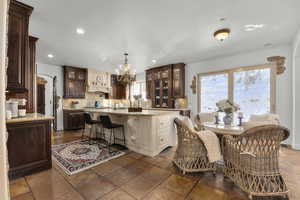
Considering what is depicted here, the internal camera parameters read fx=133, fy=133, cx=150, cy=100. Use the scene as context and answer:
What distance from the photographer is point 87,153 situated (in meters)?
3.04

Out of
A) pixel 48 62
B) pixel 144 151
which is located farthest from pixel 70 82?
pixel 144 151

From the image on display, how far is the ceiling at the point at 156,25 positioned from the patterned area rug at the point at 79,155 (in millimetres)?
2695

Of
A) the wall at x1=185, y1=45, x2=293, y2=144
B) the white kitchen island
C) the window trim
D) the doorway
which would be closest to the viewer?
the white kitchen island

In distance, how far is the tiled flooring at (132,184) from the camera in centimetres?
170

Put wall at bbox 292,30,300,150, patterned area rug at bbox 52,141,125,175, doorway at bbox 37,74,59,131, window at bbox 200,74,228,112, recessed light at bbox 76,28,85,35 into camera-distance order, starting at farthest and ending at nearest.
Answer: doorway at bbox 37,74,59,131
window at bbox 200,74,228,112
wall at bbox 292,30,300,150
recessed light at bbox 76,28,85,35
patterned area rug at bbox 52,141,125,175

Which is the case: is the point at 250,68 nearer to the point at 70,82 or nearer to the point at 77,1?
the point at 77,1

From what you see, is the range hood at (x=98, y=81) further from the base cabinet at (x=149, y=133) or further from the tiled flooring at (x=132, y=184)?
the tiled flooring at (x=132, y=184)

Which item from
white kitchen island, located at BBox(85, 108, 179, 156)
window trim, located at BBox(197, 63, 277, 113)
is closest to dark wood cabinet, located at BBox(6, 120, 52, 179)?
white kitchen island, located at BBox(85, 108, 179, 156)

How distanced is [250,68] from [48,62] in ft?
23.1

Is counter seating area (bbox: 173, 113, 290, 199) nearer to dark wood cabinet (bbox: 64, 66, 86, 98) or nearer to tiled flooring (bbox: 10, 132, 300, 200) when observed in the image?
tiled flooring (bbox: 10, 132, 300, 200)

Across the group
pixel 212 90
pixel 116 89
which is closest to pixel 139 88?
pixel 116 89

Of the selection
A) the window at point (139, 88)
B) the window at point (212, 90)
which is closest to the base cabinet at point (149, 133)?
the window at point (212, 90)

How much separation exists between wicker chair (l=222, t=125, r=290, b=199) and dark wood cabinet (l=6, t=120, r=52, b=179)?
3070mm

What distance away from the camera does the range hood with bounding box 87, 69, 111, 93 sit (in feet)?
20.4
